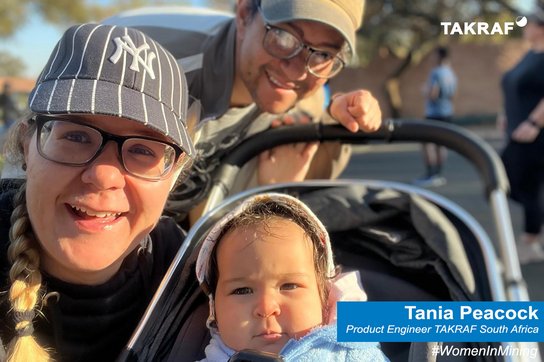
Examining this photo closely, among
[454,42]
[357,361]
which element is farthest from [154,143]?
[454,42]

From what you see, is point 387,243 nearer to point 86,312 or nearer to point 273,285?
point 273,285

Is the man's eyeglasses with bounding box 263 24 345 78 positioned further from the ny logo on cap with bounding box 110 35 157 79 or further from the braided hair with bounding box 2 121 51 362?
the braided hair with bounding box 2 121 51 362

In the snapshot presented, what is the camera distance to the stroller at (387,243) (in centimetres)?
161

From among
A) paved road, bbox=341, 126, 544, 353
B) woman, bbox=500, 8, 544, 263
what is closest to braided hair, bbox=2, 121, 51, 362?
paved road, bbox=341, 126, 544, 353

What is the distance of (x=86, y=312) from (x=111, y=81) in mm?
589

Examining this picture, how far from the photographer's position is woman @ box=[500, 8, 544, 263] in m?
4.12

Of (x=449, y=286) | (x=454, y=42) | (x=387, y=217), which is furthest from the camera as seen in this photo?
(x=454, y=42)

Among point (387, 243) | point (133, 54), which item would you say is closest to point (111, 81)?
point (133, 54)

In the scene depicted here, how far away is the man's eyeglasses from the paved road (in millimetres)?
2108

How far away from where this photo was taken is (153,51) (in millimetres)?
1442

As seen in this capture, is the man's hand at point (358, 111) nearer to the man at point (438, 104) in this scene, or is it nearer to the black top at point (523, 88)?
the black top at point (523, 88)

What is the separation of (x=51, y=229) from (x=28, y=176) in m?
0.13

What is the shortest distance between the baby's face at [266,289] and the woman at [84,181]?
0.26m

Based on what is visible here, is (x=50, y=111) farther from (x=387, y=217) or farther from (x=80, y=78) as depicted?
(x=387, y=217)
